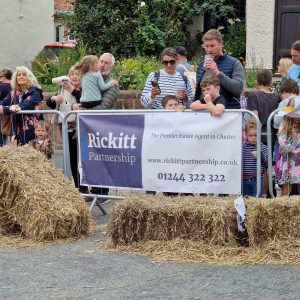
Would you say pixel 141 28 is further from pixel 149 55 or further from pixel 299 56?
pixel 299 56

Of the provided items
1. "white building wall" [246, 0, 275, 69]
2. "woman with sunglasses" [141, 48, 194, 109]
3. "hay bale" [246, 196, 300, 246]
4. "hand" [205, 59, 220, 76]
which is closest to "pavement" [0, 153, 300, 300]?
"hay bale" [246, 196, 300, 246]

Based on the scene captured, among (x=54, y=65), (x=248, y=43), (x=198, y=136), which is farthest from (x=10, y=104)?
(x=248, y=43)

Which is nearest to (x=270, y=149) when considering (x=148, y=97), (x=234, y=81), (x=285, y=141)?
(x=285, y=141)

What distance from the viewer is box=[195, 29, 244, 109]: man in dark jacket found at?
8922 mm

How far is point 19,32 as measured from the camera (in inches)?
989

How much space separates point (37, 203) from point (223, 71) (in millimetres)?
2554

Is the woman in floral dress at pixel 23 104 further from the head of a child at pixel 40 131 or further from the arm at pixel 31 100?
the head of a child at pixel 40 131

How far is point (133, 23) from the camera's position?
20.5 metres

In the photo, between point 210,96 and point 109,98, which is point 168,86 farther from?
point 210,96

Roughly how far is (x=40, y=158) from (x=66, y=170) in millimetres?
769

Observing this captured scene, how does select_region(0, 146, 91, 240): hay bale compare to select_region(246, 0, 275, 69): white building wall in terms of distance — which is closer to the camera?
select_region(0, 146, 91, 240): hay bale

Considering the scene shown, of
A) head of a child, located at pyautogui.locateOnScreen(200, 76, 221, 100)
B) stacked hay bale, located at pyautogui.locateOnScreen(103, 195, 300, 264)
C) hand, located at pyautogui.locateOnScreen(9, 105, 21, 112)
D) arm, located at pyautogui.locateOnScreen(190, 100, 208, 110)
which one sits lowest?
stacked hay bale, located at pyautogui.locateOnScreen(103, 195, 300, 264)

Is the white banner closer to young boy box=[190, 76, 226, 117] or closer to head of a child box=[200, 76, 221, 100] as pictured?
young boy box=[190, 76, 226, 117]

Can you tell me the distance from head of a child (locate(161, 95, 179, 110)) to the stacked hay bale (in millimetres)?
1425
